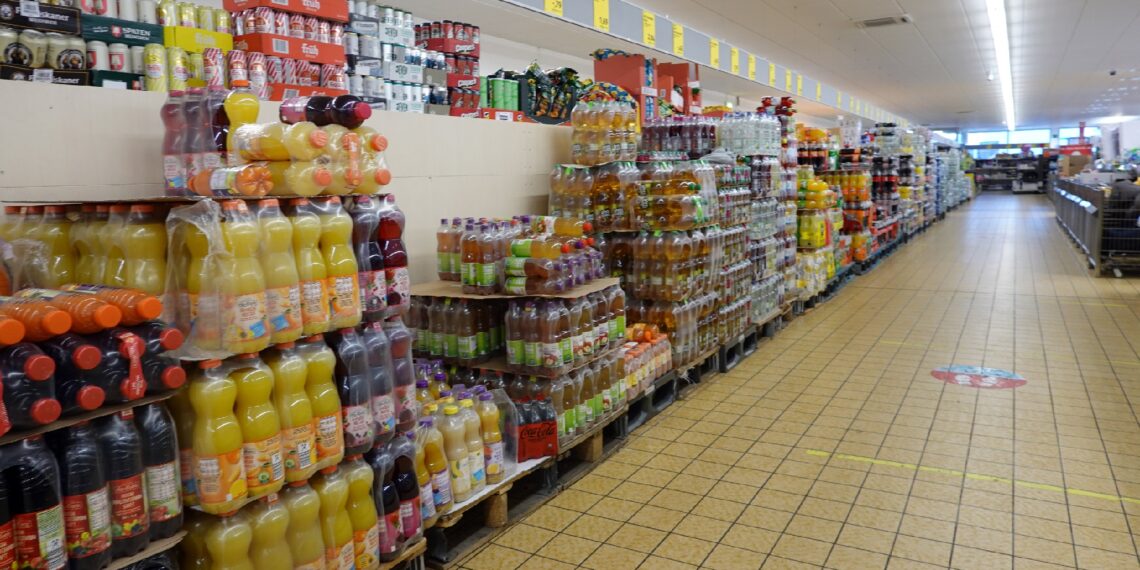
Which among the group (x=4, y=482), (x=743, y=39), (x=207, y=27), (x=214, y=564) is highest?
(x=743, y=39)

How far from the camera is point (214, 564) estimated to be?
2361mm

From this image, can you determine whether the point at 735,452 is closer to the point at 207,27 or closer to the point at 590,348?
the point at 590,348

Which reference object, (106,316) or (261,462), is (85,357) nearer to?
(106,316)

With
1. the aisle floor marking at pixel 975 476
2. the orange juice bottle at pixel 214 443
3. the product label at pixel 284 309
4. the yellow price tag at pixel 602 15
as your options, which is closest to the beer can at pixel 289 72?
the product label at pixel 284 309

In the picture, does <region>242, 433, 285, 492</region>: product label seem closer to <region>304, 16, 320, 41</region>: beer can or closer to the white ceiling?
<region>304, 16, 320, 41</region>: beer can

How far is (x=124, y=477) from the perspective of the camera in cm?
206

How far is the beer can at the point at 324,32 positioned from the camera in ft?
13.8

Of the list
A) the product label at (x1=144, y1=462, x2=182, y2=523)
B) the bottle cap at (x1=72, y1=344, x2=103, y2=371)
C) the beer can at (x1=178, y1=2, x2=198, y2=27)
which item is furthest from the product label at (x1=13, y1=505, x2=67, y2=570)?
the beer can at (x1=178, y1=2, x2=198, y2=27)

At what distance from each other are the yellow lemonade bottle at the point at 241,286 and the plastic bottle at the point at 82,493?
0.47 meters

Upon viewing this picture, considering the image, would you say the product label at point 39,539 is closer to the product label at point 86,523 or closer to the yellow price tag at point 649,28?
the product label at point 86,523

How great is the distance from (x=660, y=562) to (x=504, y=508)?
Answer: 80 cm

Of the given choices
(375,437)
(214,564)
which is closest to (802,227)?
(375,437)

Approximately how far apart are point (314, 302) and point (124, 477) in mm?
780

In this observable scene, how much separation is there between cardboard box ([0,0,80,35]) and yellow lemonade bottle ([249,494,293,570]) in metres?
2.11
